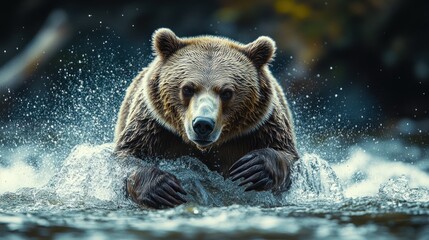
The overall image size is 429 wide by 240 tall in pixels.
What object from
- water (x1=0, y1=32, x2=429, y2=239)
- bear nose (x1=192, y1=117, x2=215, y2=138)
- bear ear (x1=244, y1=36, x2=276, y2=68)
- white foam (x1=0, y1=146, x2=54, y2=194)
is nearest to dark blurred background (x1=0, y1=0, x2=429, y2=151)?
water (x1=0, y1=32, x2=429, y2=239)

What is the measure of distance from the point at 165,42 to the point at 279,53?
7.89 m

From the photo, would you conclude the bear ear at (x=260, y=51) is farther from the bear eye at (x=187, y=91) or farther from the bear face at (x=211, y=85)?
the bear eye at (x=187, y=91)

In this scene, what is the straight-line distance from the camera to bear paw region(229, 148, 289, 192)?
598 centimetres

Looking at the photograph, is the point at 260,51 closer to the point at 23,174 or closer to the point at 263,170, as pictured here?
the point at 263,170

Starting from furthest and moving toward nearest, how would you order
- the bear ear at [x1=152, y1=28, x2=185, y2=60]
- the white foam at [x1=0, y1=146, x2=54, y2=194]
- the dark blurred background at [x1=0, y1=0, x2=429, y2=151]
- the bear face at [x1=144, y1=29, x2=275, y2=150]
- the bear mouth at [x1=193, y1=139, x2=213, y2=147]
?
the dark blurred background at [x1=0, y1=0, x2=429, y2=151] → the white foam at [x1=0, y1=146, x2=54, y2=194] → the bear ear at [x1=152, y1=28, x2=185, y2=60] → the bear face at [x1=144, y1=29, x2=275, y2=150] → the bear mouth at [x1=193, y1=139, x2=213, y2=147]

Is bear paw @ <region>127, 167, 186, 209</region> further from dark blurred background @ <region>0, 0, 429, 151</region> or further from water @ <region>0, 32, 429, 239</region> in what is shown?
dark blurred background @ <region>0, 0, 429, 151</region>

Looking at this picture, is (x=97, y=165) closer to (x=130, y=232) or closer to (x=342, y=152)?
(x=130, y=232)

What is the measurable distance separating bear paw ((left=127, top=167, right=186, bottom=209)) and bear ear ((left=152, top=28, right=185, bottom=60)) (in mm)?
1078

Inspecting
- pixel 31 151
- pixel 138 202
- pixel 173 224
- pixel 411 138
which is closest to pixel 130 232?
pixel 173 224

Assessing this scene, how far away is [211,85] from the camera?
20.5 ft

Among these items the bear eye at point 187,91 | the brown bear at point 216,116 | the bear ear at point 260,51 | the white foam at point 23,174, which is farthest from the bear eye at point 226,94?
the white foam at point 23,174

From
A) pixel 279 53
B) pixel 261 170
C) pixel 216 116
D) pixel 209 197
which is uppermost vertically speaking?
pixel 279 53

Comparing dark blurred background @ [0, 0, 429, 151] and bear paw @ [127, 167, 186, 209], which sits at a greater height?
dark blurred background @ [0, 0, 429, 151]

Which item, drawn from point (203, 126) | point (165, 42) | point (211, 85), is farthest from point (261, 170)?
point (165, 42)
